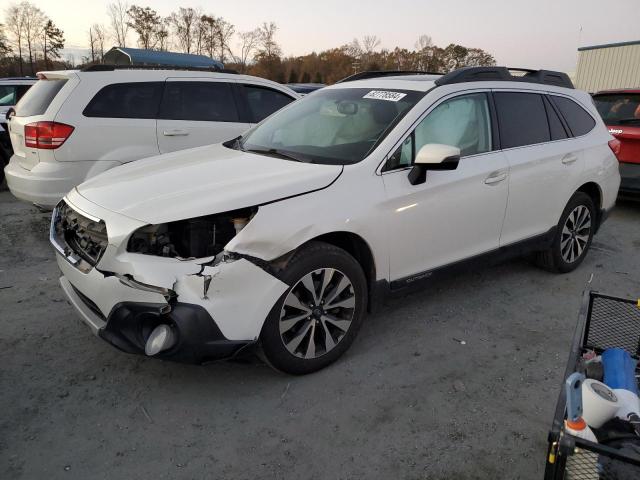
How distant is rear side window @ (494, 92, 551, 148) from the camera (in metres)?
3.97

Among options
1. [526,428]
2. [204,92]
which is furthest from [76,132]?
[526,428]

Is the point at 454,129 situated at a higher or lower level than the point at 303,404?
higher

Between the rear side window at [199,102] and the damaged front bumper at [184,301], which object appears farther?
the rear side window at [199,102]

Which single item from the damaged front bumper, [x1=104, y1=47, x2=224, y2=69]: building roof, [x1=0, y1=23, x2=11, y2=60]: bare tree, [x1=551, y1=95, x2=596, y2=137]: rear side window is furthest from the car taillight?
[x1=0, y1=23, x2=11, y2=60]: bare tree

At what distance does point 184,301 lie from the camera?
2.51 metres

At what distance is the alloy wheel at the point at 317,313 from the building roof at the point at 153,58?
5.53 metres

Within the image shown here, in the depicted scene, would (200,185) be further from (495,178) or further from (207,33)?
(207,33)

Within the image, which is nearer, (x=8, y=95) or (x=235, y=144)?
(x=235, y=144)

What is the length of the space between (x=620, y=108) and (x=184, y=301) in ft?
23.3

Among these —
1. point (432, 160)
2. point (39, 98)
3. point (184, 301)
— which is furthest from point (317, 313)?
point (39, 98)

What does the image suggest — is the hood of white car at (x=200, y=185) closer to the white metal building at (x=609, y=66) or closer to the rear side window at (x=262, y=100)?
the rear side window at (x=262, y=100)

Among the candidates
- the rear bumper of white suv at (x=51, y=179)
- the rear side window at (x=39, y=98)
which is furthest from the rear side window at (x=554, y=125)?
the rear side window at (x=39, y=98)

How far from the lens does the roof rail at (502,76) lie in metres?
3.73

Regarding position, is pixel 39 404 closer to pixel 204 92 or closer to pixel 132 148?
pixel 132 148
